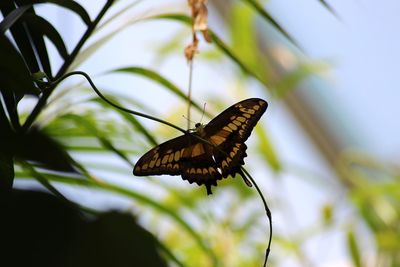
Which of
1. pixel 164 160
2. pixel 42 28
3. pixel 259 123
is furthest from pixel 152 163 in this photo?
pixel 259 123

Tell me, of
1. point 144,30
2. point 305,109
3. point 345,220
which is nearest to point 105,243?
point 345,220

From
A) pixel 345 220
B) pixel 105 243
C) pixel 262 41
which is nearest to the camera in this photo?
pixel 105 243

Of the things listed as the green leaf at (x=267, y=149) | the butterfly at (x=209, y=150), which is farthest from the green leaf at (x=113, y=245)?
the green leaf at (x=267, y=149)

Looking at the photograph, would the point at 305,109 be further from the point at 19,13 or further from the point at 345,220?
the point at 19,13

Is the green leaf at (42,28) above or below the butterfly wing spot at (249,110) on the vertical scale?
below

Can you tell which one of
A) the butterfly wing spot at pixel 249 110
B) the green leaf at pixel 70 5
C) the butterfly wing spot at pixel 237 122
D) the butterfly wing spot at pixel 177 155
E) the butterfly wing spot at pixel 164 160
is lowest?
the butterfly wing spot at pixel 164 160

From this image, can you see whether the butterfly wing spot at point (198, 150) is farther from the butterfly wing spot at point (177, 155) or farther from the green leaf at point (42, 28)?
the green leaf at point (42, 28)

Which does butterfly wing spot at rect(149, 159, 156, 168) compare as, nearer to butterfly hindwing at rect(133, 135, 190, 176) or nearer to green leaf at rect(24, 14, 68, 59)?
butterfly hindwing at rect(133, 135, 190, 176)

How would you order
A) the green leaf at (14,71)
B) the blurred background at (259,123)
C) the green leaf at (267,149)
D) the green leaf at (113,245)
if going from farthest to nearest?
the green leaf at (267,149), the blurred background at (259,123), the green leaf at (14,71), the green leaf at (113,245)
